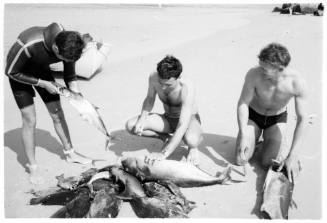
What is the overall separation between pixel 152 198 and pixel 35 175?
1634 mm

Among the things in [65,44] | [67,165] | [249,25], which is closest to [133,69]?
[67,165]

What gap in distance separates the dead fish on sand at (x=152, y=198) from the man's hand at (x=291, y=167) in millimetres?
1121

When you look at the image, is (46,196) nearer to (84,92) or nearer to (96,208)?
(96,208)

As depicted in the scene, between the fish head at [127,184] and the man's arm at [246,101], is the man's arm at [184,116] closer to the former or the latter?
the fish head at [127,184]

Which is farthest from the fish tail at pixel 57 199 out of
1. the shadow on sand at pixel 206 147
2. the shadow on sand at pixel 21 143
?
the shadow on sand at pixel 206 147

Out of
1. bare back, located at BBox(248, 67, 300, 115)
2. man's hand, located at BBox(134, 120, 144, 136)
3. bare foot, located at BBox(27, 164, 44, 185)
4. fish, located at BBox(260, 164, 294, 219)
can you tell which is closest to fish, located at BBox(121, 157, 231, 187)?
fish, located at BBox(260, 164, 294, 219)

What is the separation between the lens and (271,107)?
4426mm

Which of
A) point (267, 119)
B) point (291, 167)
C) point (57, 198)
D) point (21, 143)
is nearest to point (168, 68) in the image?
point (267, 119)

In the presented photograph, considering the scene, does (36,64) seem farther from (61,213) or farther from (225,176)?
(225,176)

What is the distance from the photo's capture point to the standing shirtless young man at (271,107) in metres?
3.98

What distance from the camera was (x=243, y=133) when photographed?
14.3 feet

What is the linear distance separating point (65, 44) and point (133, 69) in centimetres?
466

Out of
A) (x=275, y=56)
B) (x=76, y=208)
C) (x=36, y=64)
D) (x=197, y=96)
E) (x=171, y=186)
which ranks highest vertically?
(x=275, y=56)

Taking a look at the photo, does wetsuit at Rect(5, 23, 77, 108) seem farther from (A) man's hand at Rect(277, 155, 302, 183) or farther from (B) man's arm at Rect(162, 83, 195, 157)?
(A) man's hand at Rect(277, 155, 302, 183)
